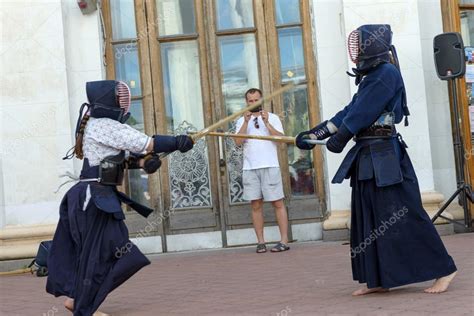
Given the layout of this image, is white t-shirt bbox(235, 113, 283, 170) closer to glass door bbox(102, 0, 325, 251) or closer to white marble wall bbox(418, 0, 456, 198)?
glass door bbox(102, 0, 325, 251)

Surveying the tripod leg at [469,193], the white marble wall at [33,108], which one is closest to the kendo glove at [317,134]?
the tripod leg at [469,193]

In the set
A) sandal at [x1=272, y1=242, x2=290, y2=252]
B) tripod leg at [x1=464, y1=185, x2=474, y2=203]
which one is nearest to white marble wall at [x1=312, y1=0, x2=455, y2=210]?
tripod leg at [x1=464, y1=185, x2=474, y2=203]

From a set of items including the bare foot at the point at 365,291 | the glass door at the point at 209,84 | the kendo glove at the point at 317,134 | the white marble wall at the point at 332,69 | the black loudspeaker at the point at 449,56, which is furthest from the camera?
the glass door at the point at 209,84

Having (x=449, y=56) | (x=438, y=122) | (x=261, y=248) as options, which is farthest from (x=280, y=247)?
(x=449, y=56)

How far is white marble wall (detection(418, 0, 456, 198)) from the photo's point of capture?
10.3 meters

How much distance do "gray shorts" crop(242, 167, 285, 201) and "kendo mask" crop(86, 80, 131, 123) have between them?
12.7 ft

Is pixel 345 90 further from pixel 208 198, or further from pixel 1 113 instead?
pixel 1 113

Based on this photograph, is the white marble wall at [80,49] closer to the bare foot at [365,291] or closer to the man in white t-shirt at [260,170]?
the man in white t-shirt at [260,170]

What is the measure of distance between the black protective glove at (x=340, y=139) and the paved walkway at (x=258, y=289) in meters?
1.05

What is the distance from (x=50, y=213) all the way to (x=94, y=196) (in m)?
4.27

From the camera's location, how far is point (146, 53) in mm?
10570

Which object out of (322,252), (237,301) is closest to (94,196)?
(237,301)

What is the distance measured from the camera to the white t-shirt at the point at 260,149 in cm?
988

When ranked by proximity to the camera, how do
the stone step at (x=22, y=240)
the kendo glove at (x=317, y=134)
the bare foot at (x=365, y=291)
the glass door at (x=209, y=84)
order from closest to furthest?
1. the bare foot at (x=365, y=291)
2. the kendo glove at (x=317, y=134)
3. the stone step at (x=22, y=240)
4. the glass door at (x=209, y=84)
